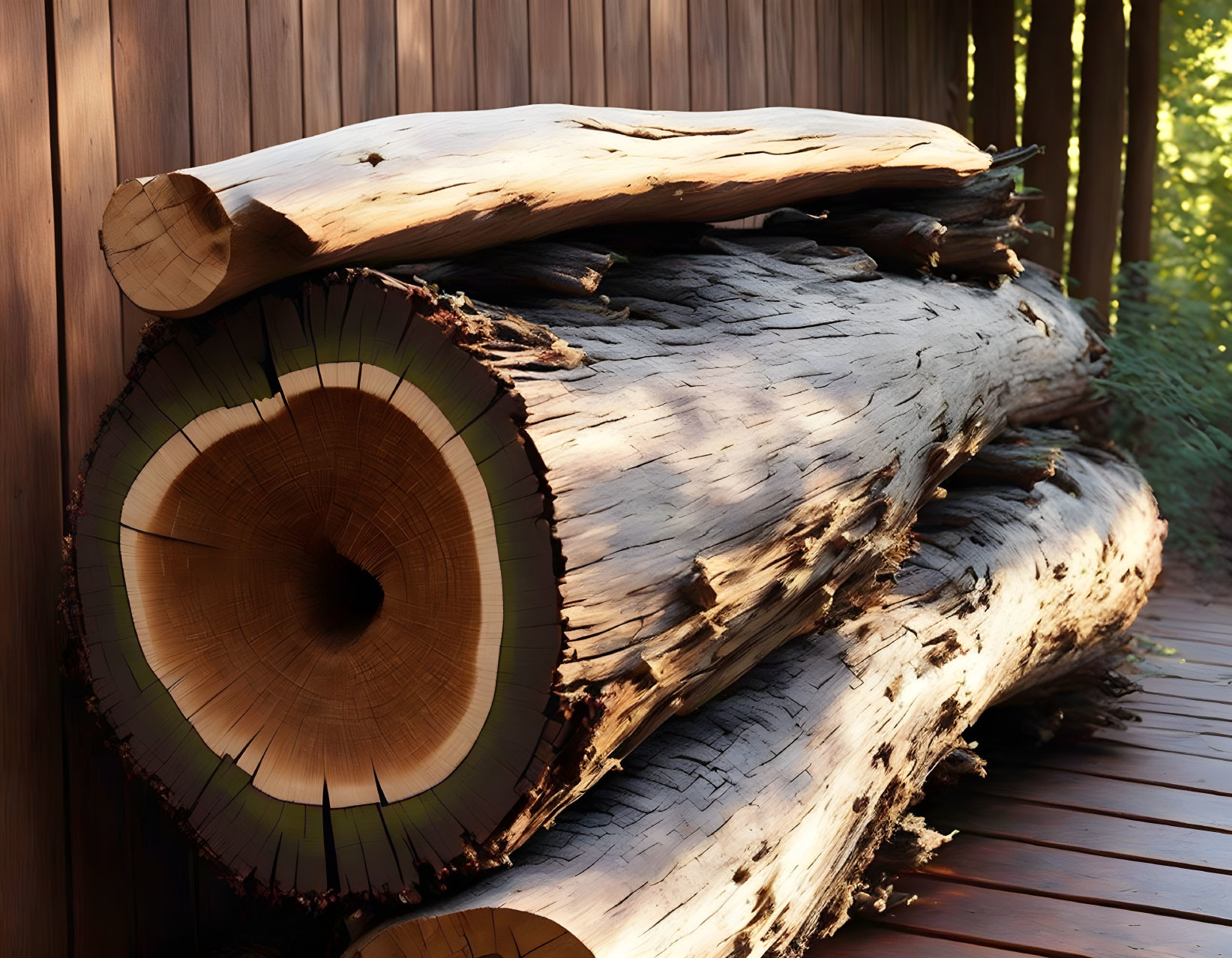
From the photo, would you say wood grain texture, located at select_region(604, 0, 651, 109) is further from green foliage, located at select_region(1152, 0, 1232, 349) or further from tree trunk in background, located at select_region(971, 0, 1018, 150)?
green foliage, located at select_region(1152, 0, 1232, 349)

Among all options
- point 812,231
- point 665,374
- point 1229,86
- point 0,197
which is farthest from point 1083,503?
point 1229,86

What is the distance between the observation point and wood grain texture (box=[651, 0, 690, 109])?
3.37 metres

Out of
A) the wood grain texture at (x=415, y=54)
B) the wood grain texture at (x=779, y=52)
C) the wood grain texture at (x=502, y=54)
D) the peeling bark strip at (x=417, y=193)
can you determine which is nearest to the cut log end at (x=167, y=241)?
the peeling bark strip at (x=417, y=193)

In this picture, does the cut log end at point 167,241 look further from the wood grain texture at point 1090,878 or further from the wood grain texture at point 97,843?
the wood grain texture at point 1090,878

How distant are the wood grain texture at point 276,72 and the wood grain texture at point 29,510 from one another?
43 cm

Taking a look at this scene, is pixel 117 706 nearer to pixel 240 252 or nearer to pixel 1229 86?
pixel 240 252

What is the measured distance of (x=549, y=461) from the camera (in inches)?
58.5

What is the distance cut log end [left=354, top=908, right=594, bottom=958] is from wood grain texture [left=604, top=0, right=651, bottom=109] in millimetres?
2351

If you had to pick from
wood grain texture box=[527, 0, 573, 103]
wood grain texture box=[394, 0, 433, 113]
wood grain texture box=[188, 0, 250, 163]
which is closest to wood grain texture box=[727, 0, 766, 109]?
wood grain texture box=[527, 0, 573, 103]

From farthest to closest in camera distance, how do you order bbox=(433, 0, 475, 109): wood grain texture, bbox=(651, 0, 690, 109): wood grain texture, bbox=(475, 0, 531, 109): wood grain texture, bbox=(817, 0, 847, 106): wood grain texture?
bbox=(817, 0, 847, 106): wood grain texture < bbox=(651, 0, 690, 109): wood grain texture < bbox=(475, 0, 531, 109): wood grain texture < bbox=(433, 0, 475, 109): wood grain texture

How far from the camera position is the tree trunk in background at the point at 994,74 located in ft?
17.8

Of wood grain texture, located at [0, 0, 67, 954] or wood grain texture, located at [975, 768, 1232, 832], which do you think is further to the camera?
wood grain texture, located at [975, 768, 1232, 832]

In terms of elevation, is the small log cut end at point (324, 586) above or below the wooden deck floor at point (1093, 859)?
above

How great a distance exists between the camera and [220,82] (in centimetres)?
210
